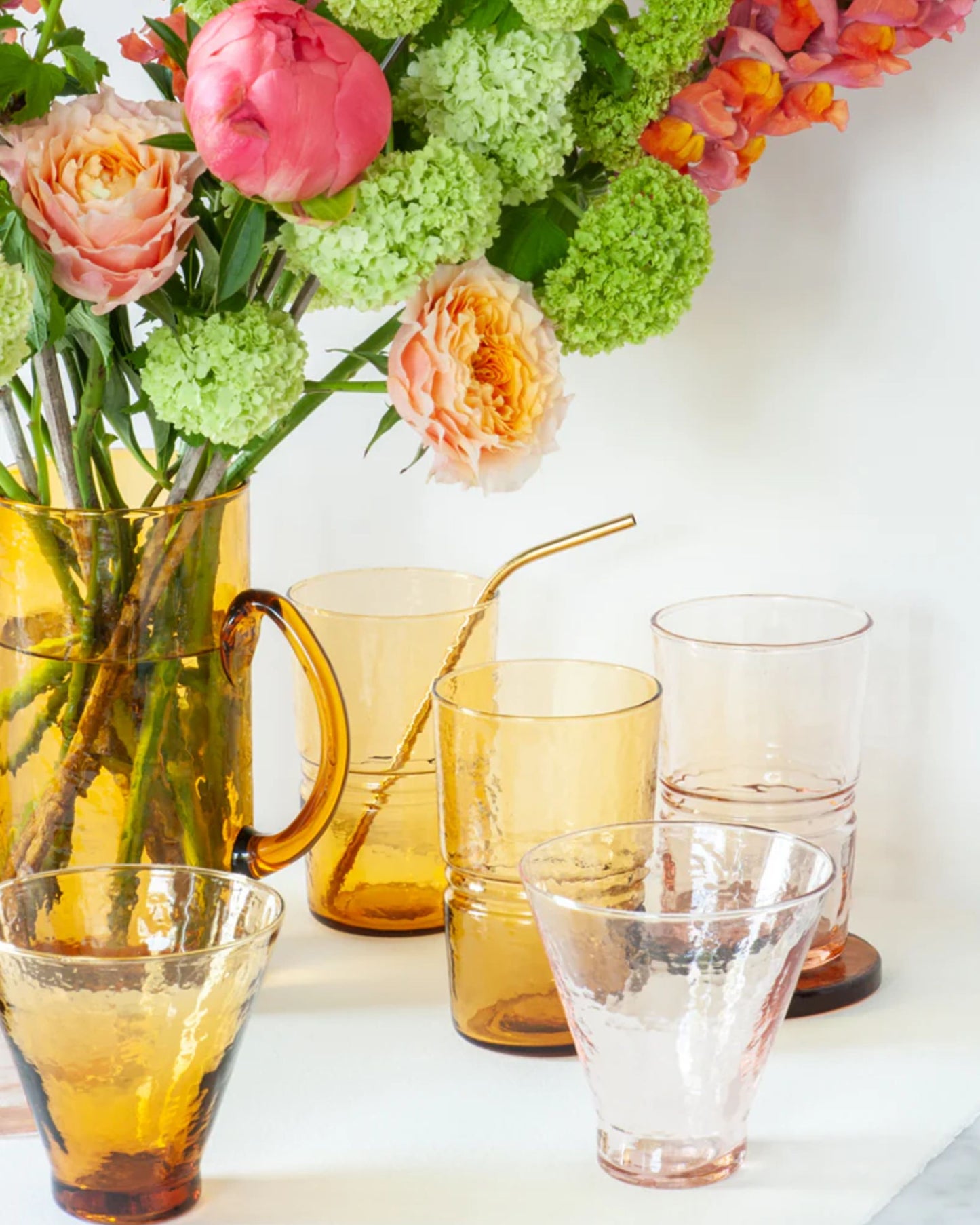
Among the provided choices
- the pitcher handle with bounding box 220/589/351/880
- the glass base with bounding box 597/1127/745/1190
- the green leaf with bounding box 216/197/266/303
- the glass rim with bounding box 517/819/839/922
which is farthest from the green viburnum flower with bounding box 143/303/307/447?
the glass base with bounding box 597/1127/745/1190

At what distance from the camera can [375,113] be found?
69cm

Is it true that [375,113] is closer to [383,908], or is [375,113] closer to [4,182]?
[4,182]

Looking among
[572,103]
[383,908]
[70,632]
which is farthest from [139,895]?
[572,103]

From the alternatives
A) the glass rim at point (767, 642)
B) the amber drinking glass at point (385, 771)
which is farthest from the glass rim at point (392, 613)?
the glass rim at point (767, 642)

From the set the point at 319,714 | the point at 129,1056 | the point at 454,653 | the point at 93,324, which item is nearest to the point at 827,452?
the point at 454,653

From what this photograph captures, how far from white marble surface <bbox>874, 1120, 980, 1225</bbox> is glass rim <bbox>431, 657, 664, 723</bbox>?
24 centimetres

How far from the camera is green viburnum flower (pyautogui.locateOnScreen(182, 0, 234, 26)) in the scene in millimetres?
725

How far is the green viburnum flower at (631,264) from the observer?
30.5 inches

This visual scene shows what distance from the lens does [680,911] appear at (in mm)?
778

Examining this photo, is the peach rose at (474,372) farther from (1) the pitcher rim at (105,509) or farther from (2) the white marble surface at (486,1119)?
(2) the white marble surface at (486,1119)

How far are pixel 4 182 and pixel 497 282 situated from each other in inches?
8.5

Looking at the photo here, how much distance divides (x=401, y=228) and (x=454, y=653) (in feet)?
0.99

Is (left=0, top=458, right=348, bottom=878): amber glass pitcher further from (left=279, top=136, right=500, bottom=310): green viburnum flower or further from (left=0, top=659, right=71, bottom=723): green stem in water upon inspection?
(left=279, top=136, right=500, bottom=310): green viburnum flower

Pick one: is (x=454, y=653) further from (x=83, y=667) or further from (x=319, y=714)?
(x=83, y=667)
